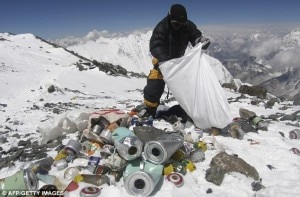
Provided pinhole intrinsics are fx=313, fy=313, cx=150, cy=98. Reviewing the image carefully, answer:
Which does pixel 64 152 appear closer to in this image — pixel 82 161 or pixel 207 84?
pixel 82 161

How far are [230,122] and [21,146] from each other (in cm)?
479

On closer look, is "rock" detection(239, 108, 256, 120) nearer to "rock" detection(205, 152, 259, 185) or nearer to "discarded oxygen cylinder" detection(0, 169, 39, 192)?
"rock" detection(205, 152, 259, 185)

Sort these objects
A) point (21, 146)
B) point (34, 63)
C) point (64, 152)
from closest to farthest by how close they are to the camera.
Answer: point (64, 152), point (21, 146), point (34, 63)

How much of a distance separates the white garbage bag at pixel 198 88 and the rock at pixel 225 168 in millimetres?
1335

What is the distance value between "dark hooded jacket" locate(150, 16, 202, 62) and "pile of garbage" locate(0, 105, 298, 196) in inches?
71.3

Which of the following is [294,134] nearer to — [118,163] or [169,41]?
[169,41]

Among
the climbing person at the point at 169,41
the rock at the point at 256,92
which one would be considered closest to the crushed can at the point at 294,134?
the climbing person at the point at 169,41

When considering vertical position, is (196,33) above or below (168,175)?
above

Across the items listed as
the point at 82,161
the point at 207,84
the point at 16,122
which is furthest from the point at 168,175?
the point at 16,122

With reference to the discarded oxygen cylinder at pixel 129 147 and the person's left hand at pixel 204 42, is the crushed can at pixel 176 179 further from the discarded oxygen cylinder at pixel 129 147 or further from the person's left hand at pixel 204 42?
the person's left hand at pixel 204 42

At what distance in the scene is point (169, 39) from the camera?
7070mm

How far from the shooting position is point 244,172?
5.12m

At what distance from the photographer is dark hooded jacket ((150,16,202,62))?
694 cm

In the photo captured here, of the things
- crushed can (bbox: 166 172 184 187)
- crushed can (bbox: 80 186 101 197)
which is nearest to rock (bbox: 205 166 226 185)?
crushed can (bbox: 166 172 184 187)
